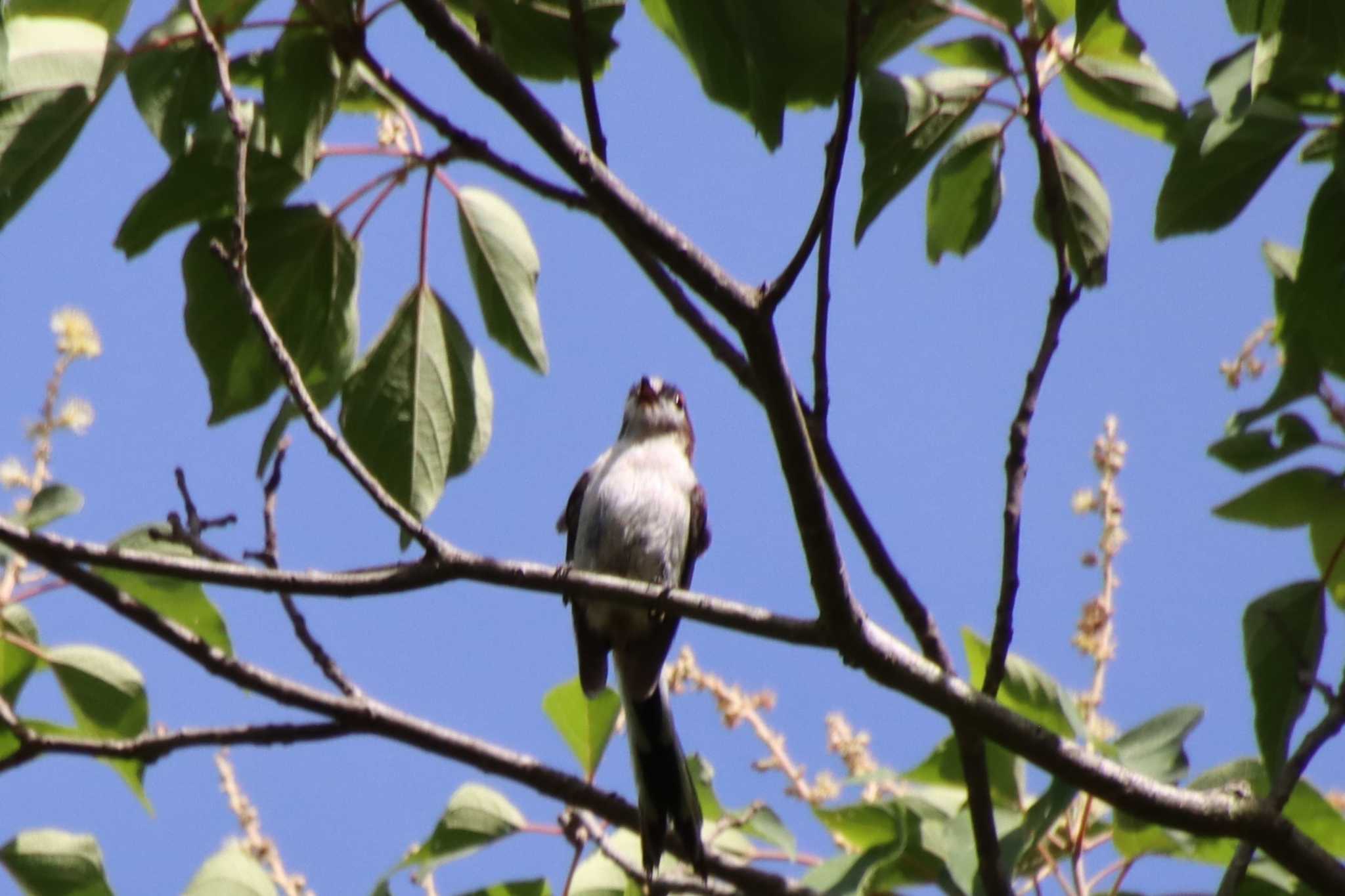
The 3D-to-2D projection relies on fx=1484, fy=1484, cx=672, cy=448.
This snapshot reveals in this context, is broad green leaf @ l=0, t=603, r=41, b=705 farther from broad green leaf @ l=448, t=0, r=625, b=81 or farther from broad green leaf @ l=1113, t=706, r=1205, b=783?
broad green leaf @ l=1113, t=706, r=1205, b=783

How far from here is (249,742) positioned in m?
2.93

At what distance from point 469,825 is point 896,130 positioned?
1.93m

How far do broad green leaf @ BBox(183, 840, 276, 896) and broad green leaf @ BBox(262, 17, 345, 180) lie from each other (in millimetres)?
1533

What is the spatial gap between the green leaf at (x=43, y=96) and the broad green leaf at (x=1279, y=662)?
8.11 ft

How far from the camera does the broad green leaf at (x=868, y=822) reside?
323cm

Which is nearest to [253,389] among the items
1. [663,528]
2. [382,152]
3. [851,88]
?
[382,152]

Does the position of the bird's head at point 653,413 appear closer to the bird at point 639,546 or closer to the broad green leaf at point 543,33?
the bird at point 639,546

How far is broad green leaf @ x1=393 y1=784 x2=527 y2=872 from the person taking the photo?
357 centimetres

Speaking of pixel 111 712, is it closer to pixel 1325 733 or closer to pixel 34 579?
pixel 34 579

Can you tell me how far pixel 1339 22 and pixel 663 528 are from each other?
3435mm

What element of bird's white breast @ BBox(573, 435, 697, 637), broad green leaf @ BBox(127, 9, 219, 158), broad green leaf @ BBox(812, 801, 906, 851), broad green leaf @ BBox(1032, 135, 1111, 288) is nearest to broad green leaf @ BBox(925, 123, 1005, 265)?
broad green leaf @ BBox(1032, 135, 1111, 288)

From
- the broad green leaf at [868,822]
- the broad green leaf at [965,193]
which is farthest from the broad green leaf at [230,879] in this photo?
the broad green leaf at [965,193]

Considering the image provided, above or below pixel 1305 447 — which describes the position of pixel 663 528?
above

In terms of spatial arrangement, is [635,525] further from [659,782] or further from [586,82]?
[586,82]
